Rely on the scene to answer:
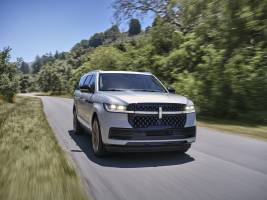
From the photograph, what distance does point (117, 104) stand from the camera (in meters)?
7.60

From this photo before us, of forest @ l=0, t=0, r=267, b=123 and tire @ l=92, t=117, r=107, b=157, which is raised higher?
forest @ l=0, t=0, r=267, b=123

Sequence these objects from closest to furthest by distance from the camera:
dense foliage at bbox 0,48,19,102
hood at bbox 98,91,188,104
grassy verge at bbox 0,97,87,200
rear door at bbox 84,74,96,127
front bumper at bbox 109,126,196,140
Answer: grassy verge at bbox 0,97,87,200, front bumper at bbox 109,126,196,140, hood at bbox 98,91,188,104, rear door at bbox 84,74,96,127, dense foliage at bbox 0,48,19,102

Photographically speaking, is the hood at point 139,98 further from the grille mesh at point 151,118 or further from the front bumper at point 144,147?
the front bumper at point 144,147

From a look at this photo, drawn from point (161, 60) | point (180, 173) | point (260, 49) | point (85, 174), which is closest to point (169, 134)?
point (180, 173)

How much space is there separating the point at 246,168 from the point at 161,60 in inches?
792

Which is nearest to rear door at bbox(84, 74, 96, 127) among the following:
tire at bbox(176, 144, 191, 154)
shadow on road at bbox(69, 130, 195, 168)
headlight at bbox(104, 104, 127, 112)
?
shadow on road at bbox(69, 130, 195, 168)

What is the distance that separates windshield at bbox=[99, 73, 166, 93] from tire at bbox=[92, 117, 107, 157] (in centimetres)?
99

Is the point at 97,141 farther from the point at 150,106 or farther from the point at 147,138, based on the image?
the point at 150,106

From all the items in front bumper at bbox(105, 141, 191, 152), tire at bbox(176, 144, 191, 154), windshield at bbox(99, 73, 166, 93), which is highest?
windshield at bbox(99, 73, 166, 93)

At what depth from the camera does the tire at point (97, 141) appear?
7984 millimetres

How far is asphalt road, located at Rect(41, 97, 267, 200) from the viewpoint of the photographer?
17.9 ft

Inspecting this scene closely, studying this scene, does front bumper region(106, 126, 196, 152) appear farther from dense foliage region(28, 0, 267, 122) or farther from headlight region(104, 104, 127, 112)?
dense foliage region(28, 0, 267, 122)

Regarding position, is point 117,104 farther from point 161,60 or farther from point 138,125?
point 161,60

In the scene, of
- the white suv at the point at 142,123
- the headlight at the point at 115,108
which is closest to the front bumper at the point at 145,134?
the white suv at the point at 142,123
